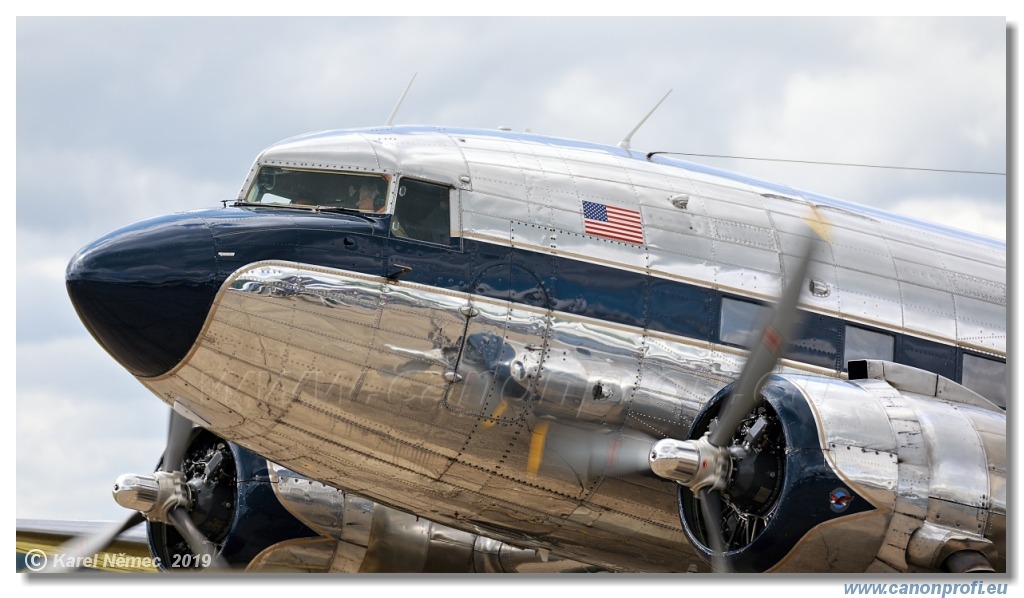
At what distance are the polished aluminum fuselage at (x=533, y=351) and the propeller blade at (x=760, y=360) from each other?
1.35 feet

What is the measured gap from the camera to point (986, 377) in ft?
28.7

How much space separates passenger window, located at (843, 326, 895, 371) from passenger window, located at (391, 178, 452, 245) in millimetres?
2537

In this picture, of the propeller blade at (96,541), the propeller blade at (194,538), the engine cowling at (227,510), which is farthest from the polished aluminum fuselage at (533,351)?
the propeller blade at (96,541)

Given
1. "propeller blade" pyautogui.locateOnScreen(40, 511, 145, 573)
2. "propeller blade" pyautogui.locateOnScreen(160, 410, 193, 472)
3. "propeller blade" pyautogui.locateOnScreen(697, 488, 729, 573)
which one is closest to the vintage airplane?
"propeller blade" pyautogui.locateOnScreen(697, 488, 729, 573)

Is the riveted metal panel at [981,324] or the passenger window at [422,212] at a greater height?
Result: the passenger window at [422,212]

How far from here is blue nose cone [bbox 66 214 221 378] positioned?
7.09m

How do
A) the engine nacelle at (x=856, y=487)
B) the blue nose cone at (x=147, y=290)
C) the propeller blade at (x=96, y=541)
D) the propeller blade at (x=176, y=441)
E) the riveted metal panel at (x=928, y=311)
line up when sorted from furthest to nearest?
the propeller blade at (x=176, y=441), the propeller blade at (x=96, y=541), the riveted metal panel at (x=928, y=311), the blue nose cone at (x=147, y=290), the engine nacelle at (x=856, y=487)

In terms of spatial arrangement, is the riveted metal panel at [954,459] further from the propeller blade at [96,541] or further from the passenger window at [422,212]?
the propeller blade at [96,541]

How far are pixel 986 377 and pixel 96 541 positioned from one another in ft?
19.9

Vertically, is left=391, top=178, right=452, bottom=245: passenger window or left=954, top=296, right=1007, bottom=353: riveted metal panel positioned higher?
left=391, top=178, right=452, bottom=245: passenger window

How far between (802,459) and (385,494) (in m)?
2.50

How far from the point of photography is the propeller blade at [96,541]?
9.25 metres

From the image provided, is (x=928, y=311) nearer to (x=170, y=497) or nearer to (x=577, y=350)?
(x=577, y=350)

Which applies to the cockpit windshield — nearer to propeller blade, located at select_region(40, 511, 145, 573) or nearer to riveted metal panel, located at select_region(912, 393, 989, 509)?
propeller blade, located at select_region(40, 511, 145, 573)
